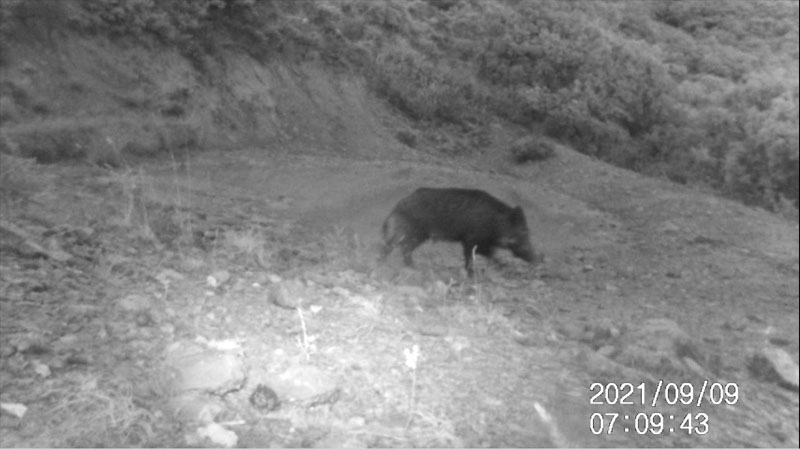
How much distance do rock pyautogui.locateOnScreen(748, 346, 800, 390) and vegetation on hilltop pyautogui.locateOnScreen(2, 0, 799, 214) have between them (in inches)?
62.0

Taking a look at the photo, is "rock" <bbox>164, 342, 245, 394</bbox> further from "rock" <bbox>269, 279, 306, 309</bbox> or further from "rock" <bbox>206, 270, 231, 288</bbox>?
"rock" <bbox>206, 270, 231, 288</bbox>

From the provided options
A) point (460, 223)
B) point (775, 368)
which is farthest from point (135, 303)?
point (775, 368)

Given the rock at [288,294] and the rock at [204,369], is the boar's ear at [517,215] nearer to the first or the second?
the rock at [288,294]

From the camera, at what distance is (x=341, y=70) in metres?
6.66

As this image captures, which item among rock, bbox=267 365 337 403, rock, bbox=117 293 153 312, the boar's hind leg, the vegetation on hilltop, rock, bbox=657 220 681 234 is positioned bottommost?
the boar's hind leg

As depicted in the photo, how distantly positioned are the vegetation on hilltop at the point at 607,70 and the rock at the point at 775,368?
5.17 ft

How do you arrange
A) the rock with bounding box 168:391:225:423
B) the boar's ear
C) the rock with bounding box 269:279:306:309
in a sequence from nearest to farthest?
the rock with bounding box 168:391:225:423, the rock with bounding box 269:279:306:309, the boar's ear

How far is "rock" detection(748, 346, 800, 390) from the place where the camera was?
174 inches

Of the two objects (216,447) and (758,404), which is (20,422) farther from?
(758,404)

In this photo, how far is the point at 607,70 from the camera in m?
6.20

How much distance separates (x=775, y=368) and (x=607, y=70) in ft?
7.84

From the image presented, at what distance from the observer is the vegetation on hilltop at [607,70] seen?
5863 mm
